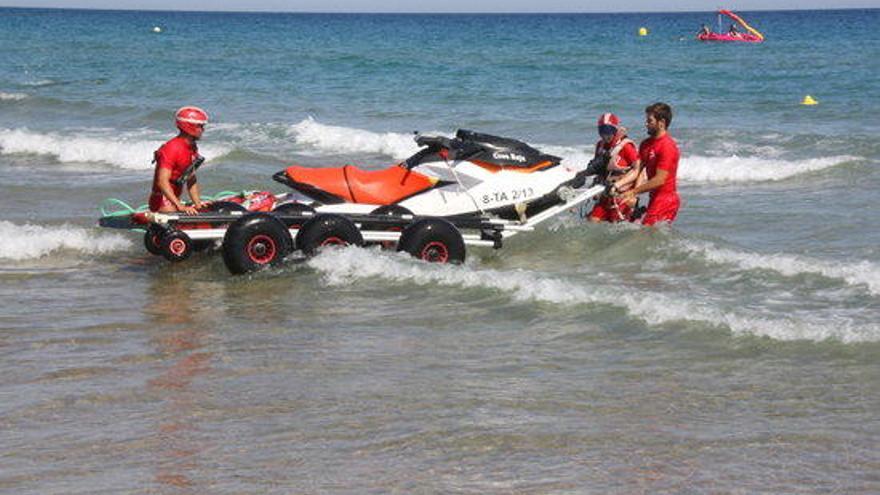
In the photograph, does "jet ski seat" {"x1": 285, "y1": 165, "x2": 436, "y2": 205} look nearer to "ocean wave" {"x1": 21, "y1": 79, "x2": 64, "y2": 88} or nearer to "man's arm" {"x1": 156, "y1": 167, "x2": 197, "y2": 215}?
"man's arm" {"x1": 156, "y1": 167, "x2": 197, "y2": 215}

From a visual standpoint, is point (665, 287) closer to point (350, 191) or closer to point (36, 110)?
point (350, 191)

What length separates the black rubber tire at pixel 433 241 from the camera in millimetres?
10375

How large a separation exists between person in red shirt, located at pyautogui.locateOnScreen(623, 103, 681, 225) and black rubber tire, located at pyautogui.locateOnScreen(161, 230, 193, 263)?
366cm

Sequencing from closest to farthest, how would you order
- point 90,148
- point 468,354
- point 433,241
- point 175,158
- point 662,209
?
1. point 468,354
2. point 433,241
3. point 175,158
4. point 662,209
5. point 90,148

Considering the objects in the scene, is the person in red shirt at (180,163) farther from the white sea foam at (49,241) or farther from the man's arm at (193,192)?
the white sea foam at (49,241)

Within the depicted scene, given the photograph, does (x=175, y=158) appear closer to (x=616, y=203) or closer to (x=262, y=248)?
(x=262, y=248)

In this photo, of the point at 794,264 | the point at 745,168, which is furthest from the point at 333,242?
the point at 745,168

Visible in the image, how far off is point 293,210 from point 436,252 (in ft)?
3.93

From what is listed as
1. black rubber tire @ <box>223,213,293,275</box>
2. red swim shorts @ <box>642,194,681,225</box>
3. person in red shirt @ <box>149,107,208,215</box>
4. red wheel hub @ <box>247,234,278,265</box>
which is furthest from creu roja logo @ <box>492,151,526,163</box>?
person in red shirt @ <box>149,107,208,215</box>

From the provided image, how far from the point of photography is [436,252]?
10469 mm

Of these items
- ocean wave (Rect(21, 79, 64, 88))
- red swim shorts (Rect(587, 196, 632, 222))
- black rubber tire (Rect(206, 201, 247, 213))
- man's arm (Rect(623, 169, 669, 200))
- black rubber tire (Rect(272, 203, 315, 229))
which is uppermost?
ocean wave (Rect(21, 79, 64, 88))

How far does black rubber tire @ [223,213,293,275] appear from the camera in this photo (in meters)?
10.1

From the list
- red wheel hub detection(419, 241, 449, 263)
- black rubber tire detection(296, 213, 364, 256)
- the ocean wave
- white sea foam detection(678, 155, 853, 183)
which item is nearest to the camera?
black rubber tire detection(296, 213, 364, 256)

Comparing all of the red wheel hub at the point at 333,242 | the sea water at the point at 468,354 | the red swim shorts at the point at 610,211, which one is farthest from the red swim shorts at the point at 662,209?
the red wheel hub at the point at 333,242
